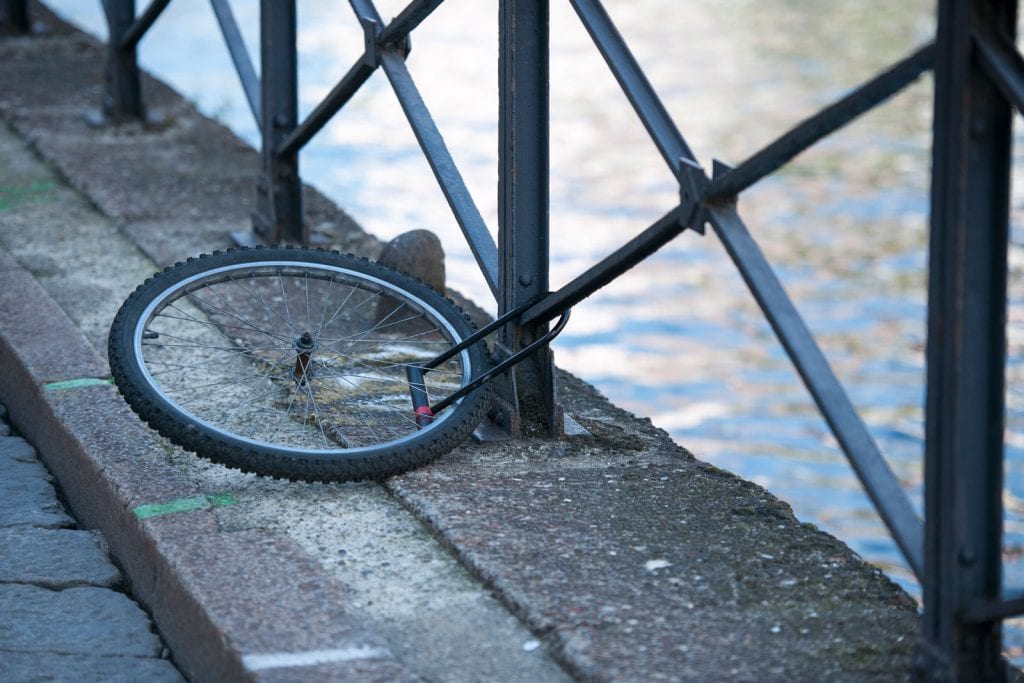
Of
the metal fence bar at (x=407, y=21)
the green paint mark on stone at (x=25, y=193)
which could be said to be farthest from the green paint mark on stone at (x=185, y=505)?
the green paint mark on stone at (x=25, y=193)

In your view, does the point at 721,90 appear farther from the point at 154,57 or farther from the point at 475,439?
the point at 475,439

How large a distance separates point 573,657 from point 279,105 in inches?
112

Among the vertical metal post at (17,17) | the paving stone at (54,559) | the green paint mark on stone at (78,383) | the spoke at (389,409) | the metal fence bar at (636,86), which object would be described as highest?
the vertical metal post at (17,17)

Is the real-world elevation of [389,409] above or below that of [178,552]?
above

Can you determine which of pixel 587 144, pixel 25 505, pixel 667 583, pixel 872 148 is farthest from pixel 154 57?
pixel 667 583

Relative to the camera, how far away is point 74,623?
2.76 metres

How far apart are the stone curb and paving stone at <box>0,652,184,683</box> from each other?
0.04 m

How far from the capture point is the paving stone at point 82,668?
8.41 feet

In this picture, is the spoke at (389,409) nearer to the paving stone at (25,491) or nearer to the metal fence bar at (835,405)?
the paving stone at (25,491)

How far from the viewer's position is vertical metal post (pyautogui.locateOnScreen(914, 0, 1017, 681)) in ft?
6.89

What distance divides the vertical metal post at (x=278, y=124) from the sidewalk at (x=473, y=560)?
3.54ft

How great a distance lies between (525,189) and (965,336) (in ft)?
4.39

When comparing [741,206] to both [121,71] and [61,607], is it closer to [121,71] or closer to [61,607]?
[121,71]

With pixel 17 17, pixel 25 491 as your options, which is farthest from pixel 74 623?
pixel 17 17
